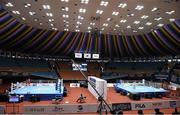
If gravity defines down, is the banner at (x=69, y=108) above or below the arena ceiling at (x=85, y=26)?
below

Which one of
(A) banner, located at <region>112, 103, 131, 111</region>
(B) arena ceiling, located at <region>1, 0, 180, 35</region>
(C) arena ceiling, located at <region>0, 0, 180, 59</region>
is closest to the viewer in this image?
(A) banner, located at <region>112, 103, 131, 111</region>

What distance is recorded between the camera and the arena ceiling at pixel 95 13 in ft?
46.9

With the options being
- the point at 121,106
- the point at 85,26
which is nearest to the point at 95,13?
the point at 85,26

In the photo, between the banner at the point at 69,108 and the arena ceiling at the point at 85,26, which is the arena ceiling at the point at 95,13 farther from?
the banner at the point at 69,108

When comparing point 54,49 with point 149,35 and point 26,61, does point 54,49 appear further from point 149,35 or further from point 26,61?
point 149,35

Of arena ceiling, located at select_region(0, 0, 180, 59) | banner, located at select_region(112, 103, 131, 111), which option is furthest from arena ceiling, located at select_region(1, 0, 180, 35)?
banner, located at select_region(112, 103, 131, 111)

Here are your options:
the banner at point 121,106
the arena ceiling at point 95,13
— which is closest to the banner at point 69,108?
the banner at point 121,106

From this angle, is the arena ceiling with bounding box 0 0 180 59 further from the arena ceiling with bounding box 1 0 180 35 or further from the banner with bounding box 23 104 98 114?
the banner with bounding box 23 104 98 114

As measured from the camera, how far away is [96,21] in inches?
769

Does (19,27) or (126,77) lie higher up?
(19,27)

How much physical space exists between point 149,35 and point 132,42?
181 inches

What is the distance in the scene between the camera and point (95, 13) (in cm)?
1681

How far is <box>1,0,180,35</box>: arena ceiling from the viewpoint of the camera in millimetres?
14281

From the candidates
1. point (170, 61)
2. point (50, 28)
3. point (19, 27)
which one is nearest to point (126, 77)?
point (170, 61)
